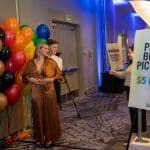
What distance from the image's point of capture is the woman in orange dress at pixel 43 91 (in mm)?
4078

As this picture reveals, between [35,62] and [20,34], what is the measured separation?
0.51 metres

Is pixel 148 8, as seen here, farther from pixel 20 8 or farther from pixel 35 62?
pixel 20 8

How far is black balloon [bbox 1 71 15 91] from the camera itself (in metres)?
3.89

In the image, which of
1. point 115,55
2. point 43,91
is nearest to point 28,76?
point 43,91

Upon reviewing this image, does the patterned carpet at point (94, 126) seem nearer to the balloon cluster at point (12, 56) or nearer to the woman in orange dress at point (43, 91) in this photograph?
the woman in orange dress at point (43, 91)

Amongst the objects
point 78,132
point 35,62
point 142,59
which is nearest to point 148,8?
point 142,59

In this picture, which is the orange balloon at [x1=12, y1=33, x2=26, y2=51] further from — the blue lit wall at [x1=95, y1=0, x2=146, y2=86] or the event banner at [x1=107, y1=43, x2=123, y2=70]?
the blue lit wall at [x1=95, y1=0, x2=146, y2=86]

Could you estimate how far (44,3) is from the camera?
714 centimetres

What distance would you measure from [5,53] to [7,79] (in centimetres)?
33

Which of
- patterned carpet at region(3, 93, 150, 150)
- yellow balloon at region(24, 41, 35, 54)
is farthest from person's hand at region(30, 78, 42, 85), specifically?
patterned carpet at region(3, 93, 150, 150)

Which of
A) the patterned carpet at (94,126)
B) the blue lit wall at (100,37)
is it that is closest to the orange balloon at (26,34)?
the patterned carpet at (94,126)

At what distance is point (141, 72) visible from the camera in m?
2.78

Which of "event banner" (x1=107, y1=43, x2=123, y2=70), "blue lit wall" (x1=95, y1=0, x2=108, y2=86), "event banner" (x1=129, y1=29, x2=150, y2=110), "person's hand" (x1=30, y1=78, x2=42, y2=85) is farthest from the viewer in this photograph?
"blue lit wall" (x1=95, y1=0, x2=108, y2=86)

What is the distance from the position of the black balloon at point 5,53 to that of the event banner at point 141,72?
1.74m
